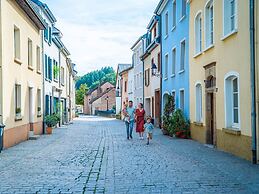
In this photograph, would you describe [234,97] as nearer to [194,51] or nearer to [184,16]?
[194,51]

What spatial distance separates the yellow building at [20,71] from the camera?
15.3 meters

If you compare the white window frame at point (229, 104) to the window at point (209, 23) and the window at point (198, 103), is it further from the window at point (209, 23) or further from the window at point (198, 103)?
the window at point (198, 103)

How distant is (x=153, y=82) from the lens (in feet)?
108

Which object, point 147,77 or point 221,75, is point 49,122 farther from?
point 147,77

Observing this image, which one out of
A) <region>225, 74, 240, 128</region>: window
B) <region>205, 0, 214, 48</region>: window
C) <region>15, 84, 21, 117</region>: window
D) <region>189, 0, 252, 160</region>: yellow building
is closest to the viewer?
<region>189, 0, 252, 160</region>: yellow building

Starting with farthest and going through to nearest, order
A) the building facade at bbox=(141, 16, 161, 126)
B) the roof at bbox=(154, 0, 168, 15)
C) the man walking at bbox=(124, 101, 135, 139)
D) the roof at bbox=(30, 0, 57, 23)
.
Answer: the building facade at bbox=(141, 16, 161, 126)
the roof at bbox=(154, 0, 168, 15)
the roof at bbox=(30, 0, 57, 23)
the man walking at bbox=(124, 101, 135, 139)

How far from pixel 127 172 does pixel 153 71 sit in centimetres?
2127

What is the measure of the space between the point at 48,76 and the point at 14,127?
37.7 ft

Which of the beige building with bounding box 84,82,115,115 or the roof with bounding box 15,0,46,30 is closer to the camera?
the roof with bounding box 15,0,46,30

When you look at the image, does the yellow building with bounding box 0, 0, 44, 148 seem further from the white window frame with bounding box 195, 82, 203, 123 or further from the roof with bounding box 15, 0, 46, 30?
the white window frame with bounding box 195, 82, 203, 123

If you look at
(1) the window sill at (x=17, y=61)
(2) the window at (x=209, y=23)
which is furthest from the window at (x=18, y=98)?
(2) the window at (x=209, y=23)

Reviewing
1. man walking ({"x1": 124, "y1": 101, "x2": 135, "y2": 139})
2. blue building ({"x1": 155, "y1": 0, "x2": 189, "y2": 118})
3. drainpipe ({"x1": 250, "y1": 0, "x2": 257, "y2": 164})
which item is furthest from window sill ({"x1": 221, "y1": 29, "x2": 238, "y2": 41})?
man walking ({"x1": 124, "y1": 101, "x2": 135, "y2": 139})

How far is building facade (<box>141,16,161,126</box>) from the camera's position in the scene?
30188 mm

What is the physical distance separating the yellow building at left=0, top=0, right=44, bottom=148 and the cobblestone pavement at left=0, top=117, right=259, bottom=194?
8.90 ft
